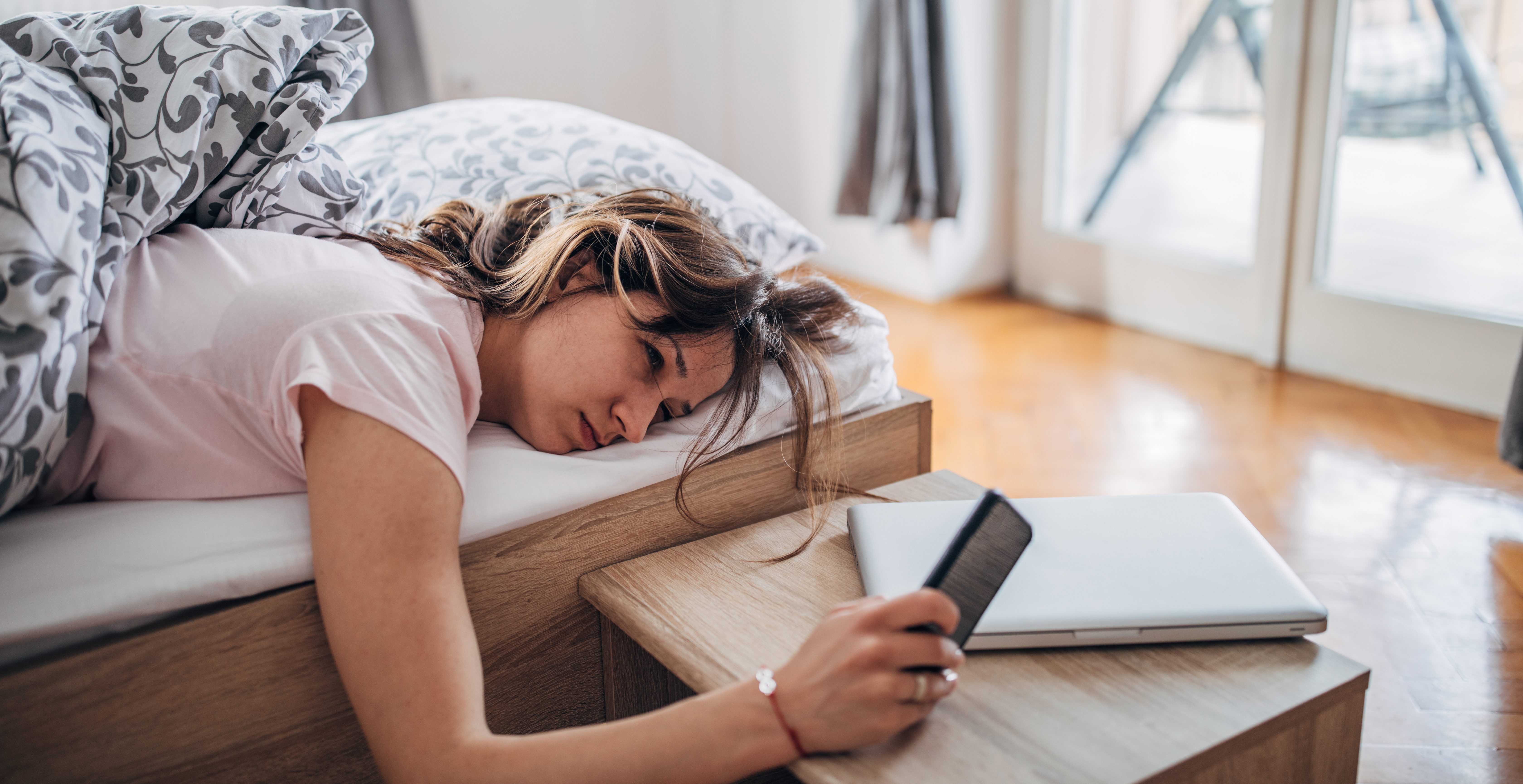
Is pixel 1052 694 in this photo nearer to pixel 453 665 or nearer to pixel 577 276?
pixel 453 665

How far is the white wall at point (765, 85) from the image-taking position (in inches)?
114

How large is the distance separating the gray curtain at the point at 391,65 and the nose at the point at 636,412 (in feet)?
6.94

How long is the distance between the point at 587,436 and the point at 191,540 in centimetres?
34

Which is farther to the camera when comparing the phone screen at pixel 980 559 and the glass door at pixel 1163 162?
the glass door at pixel 1163 162

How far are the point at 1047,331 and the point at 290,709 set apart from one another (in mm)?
2228

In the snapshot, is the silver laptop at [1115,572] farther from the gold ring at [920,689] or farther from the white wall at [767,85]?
the white wall at [767,85]

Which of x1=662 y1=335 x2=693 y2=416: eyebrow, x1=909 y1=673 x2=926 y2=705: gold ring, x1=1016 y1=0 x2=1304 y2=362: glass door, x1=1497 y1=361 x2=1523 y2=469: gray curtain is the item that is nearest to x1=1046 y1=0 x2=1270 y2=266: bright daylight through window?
x1=1016 y1=0 x2=1304 y2=362: glass door

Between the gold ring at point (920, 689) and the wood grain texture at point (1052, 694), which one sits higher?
the gold ring at point (920, 689)

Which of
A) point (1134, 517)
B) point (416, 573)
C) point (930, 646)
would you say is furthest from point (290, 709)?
point (1134, 517)

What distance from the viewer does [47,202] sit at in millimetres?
776

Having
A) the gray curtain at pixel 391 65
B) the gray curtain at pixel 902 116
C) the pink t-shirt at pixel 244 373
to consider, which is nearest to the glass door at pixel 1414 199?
the gray curtain at pixel 902 116

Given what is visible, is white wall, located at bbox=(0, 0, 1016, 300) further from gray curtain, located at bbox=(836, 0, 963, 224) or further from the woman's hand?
the woman's hand

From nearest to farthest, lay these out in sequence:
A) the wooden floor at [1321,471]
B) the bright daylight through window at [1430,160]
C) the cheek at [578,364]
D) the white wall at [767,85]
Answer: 1. the cheek at [578,364]
2. the wooden floor at [1321,471]
3. the bright daylight through window at [1430,160]
4. the white wall at [767,85]

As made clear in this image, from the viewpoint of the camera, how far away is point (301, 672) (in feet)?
2.60
